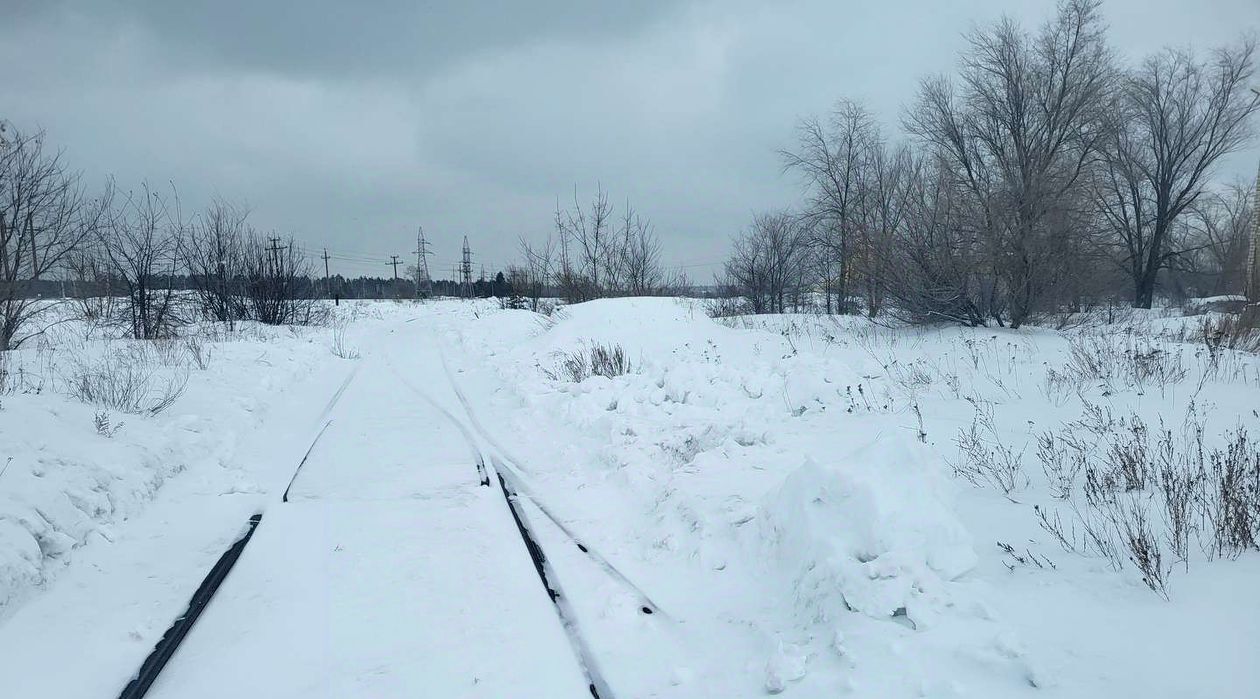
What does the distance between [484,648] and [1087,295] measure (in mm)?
21248

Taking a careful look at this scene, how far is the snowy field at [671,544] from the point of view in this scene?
10.6ft

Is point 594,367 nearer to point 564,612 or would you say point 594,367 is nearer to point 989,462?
point 989,462

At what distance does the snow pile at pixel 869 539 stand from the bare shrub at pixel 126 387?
8.20 meters

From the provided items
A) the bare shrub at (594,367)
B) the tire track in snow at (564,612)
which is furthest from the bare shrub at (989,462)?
the bare shrub at (594,367)

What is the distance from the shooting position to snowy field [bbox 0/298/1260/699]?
127 inches

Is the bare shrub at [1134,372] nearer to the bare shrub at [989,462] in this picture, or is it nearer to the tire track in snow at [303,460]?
the bare shrub at [989,462]

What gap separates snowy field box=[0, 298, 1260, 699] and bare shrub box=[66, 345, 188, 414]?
9cm

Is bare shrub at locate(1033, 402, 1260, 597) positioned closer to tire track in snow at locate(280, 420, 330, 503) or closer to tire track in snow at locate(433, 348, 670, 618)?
tire track in snow at locate(433, 348, 670, 618)

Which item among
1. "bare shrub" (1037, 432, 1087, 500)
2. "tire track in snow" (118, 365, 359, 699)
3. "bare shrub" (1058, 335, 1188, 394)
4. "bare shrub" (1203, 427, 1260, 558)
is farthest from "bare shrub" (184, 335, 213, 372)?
"bare shrub" (1058, 335, 1188, 394)

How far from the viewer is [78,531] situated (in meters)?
5.01

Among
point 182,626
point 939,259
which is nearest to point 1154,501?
point 182,626

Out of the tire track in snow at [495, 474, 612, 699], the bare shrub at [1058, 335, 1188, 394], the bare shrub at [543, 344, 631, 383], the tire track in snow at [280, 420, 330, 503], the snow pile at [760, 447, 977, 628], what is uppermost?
the bare shrub at [1058, 335, 1188, 394]

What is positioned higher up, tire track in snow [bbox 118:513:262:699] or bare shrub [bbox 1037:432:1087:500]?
bare shrub [bbox 1037:432:1087:500]

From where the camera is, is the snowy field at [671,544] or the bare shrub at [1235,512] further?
the bare shrub at [1235,512]
